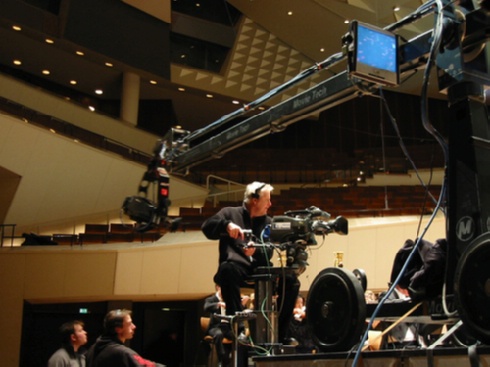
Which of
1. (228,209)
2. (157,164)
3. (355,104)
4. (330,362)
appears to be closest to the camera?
(330,362)

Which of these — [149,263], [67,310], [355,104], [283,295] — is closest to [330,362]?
[283,295]

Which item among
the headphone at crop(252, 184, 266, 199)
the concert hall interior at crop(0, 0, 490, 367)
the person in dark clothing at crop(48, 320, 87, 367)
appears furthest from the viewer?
the person in dark clothing at crop(48, 320, 87, 367)

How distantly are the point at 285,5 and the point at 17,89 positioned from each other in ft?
22.2

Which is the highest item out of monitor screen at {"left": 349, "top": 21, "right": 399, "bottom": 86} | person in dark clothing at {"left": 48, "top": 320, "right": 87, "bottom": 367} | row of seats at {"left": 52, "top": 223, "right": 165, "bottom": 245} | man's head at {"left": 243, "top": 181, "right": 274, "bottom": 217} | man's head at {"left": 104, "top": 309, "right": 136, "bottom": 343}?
monitor screen at {"left": 349, "top": 21, "right": 399, "bottom": 86}

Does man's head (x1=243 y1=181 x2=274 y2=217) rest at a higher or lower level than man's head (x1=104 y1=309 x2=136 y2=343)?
higher

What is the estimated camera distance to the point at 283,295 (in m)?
3.34

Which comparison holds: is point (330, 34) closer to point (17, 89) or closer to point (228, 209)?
point (17, 89)

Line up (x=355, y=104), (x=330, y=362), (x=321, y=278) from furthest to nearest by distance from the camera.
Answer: (x=355, y=104)
(x=321, y=278)
(x=330, y=362)

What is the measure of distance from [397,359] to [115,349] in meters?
2.29

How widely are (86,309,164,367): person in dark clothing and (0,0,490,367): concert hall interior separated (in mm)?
893

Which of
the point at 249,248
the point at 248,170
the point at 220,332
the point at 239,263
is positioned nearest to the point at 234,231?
the point at 249,248

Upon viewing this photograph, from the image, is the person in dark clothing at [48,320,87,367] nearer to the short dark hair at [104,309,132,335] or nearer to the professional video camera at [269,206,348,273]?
the short dark hair at [104,309,132,335]

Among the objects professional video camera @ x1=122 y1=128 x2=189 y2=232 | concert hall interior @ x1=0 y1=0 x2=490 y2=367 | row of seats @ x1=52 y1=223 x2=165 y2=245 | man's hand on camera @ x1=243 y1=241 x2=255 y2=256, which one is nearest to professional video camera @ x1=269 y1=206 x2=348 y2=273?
concert hall interior @ x1=0 y1=0 x2=490 y2=367

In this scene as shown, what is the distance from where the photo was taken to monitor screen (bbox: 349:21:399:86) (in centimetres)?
275
